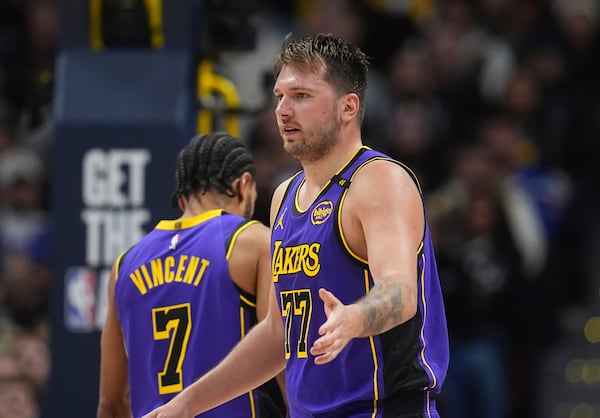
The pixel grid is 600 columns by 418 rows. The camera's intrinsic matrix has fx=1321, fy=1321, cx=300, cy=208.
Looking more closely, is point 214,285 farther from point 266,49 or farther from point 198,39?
point 266,49

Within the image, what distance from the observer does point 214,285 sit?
19.5 ft

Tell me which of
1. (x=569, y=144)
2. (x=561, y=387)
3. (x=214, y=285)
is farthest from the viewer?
(x=569, y=144)

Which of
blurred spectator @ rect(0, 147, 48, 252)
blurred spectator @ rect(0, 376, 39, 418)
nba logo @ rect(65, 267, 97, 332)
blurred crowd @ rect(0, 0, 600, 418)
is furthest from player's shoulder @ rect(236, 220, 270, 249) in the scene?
blurred spectator @ rect(0, 147, 48, 252)

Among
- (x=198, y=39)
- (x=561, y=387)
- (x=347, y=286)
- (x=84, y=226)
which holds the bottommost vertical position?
(x=561, y=387)

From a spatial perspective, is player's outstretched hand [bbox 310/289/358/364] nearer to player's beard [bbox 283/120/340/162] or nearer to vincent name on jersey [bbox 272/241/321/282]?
vincent name on jersey [bbox 272/241/321/282]

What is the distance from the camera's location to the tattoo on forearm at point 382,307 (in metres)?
4.31

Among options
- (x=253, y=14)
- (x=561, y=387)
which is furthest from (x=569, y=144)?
(x=253, y=14)

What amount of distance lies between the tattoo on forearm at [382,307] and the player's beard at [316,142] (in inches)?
31.8

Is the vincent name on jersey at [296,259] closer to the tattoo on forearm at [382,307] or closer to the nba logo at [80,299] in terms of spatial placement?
the tattoo on forearm at [382,307]

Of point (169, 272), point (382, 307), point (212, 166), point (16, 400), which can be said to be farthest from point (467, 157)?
point (382, 307)

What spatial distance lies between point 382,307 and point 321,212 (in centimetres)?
75

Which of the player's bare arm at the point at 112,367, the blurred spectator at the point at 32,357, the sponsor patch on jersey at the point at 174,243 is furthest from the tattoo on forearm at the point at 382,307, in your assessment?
the blurred spectator at the point at 32,357

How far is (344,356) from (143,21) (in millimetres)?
4857

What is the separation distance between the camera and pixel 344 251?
4.89 meters
